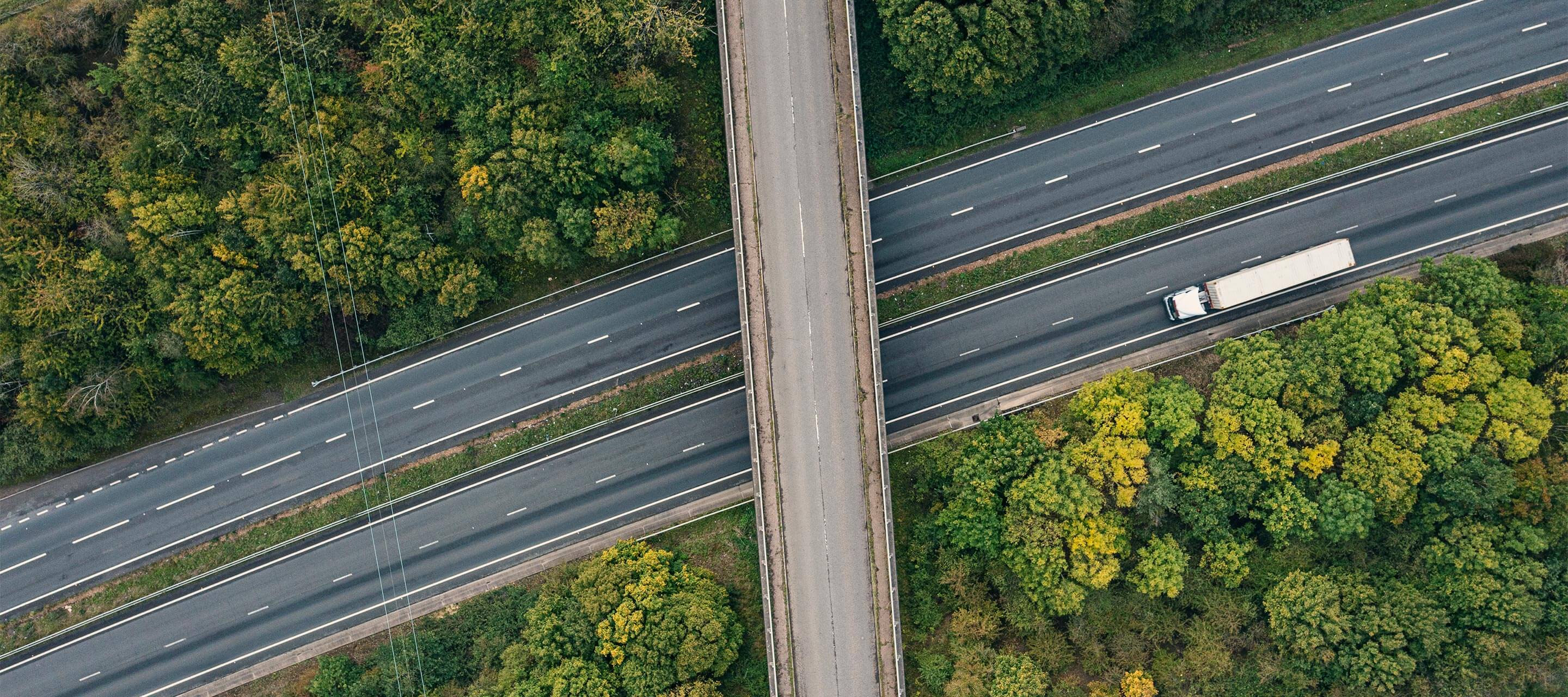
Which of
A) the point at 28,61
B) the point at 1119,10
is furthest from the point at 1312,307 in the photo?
the point at 28,61

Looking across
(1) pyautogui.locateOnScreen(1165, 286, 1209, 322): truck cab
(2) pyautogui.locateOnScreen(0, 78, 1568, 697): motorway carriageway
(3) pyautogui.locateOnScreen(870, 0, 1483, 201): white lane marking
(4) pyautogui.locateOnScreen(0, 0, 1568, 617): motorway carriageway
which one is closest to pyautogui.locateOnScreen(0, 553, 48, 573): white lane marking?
(4) pyautogui.locateOnScreen(0, 0, 1568, 617): motorway carriageway

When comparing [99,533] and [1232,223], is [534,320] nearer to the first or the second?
[99,533]

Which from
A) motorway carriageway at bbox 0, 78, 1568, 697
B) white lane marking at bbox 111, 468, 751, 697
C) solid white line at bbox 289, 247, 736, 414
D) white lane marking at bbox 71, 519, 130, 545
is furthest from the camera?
white lane marking at bbox 71, 519, 130, 545

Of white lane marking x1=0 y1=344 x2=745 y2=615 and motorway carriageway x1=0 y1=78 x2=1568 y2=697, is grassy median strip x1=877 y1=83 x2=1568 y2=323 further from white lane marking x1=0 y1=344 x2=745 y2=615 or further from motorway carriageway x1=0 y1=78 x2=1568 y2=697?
white lane marking x1=0 y1=344 x2=745 y2=615

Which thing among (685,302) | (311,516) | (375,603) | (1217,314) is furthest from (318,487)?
(1217,314)

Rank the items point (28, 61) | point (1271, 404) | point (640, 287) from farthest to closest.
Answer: point (640, 287) → point (28, 61) → point (1271, 404)

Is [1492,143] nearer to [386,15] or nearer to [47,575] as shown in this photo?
[386,15]
